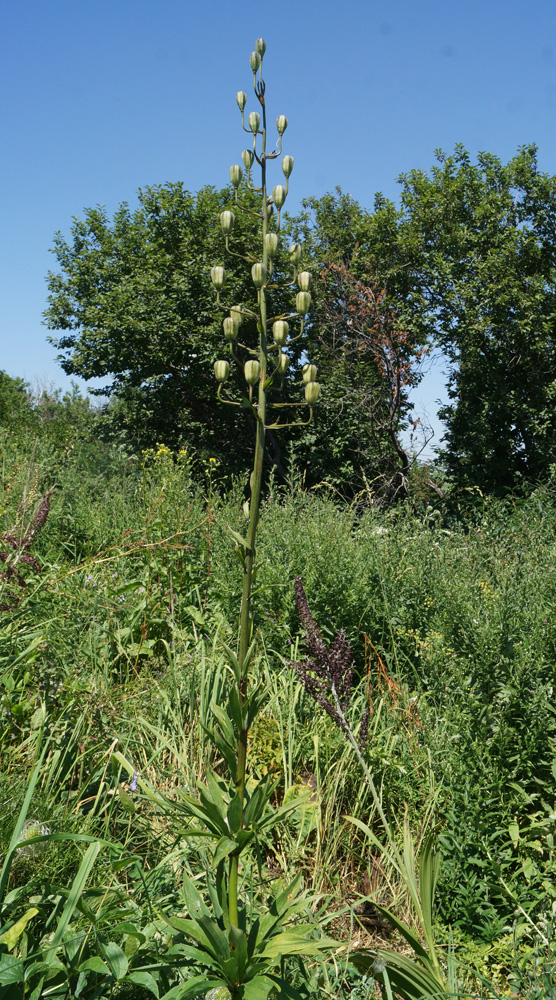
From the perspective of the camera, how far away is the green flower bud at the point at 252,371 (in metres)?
1.74

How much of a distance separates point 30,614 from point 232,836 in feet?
7.79

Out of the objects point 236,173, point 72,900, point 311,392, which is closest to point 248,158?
point 236,173

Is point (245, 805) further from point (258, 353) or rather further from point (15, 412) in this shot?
point (15, 412)

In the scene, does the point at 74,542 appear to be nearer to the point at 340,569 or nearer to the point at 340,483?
the point at 340,569

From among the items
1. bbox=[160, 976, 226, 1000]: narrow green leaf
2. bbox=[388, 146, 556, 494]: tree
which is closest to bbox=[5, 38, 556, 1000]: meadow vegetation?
bbox=[160, 976, 226, 1000]: narrow green leaf

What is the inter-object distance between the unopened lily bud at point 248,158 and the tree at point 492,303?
8.57 m

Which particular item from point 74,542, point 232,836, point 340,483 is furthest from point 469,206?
point 232,836

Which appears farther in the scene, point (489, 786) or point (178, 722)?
point (178, 722)

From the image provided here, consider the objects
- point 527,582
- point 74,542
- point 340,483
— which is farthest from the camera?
point 340,483

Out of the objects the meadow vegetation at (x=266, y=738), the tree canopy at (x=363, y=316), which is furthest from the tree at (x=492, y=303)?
the meadow vegetation at (x=266, y=738)

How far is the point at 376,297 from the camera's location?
36.6ft

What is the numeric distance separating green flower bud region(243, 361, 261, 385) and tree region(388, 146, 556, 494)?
348 inches

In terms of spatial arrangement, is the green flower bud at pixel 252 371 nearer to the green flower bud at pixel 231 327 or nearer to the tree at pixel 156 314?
the green flower bud at pixel 231 327

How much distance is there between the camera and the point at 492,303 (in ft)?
32.4
